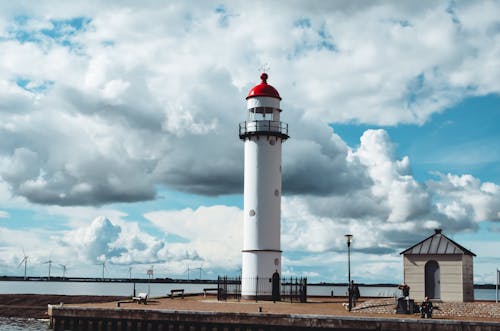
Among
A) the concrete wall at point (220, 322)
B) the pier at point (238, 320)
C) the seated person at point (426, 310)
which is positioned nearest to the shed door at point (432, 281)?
the pier at point (238, 320)

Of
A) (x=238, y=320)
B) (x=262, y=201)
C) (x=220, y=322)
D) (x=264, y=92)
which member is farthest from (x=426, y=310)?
(x=264, y=92)

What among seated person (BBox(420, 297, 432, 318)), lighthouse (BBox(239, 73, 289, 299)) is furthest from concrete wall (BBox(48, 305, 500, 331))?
lighthouse (BBox(239, 73, 289, 299))

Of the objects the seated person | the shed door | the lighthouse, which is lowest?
the seated person

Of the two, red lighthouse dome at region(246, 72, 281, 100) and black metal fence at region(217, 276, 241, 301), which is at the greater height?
red lighthouse dome at region(246, 72, 281, 100)

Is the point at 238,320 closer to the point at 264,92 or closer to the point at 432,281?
the point at 432,281

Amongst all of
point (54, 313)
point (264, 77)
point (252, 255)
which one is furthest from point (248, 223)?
point (54, 313)

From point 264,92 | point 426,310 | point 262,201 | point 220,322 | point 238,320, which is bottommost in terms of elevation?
point 220,322

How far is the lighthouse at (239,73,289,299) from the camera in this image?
48344 mm

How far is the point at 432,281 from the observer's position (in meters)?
40.9

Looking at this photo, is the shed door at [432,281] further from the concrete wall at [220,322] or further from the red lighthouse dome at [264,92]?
the red lighthouse dome at [264,92]

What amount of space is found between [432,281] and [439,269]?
0.84 metres

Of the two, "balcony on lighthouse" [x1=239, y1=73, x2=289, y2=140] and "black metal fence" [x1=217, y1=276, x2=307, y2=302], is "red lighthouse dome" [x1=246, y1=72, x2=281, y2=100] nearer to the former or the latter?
"balcony on lighthouse" [x1=239, y1=73, x2=289, y2=140]

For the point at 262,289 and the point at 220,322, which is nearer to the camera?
the point at 220,322

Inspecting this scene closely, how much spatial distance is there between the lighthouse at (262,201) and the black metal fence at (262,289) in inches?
2.8
